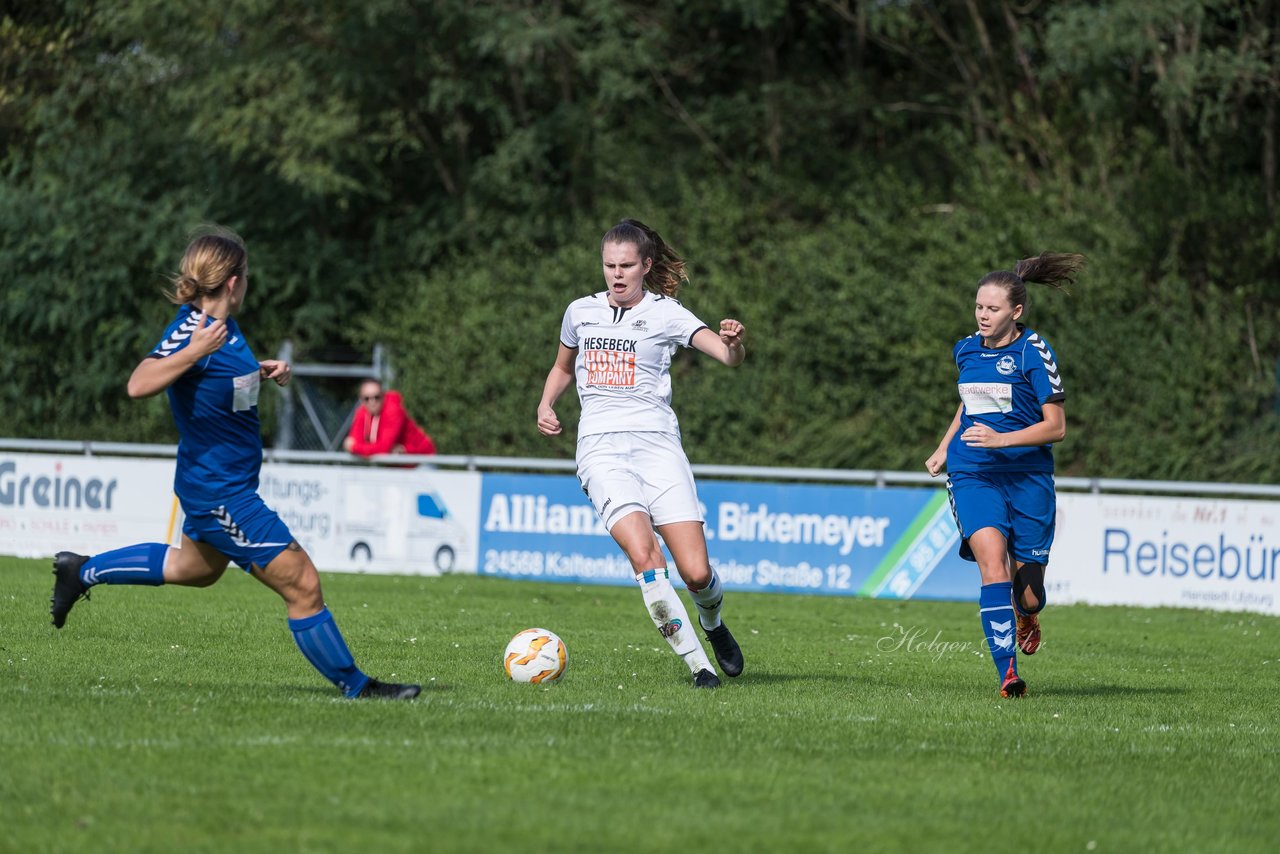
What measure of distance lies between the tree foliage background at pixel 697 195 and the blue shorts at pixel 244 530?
15.8m

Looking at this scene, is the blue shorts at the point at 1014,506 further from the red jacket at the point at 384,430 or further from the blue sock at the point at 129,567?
the red jacket at the point at 384,430

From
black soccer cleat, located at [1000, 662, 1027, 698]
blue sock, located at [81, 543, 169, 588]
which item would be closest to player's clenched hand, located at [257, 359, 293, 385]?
blue sock, located at [81, 543, 169, 588]

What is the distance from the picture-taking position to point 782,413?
2403 cm

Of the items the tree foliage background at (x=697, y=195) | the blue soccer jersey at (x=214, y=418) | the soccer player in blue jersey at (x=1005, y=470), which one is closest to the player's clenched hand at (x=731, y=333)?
the soccer player in blue jersey at (x=1005, y=470)

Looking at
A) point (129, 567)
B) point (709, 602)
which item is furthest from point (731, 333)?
point (129, 567)

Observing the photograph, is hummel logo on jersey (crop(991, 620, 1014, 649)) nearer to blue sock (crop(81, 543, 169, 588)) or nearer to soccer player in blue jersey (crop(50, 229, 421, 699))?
soccer player in blue jersey (crop(50, 229, 421, 699))

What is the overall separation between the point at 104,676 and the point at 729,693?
2.97 metres

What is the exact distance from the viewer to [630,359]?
27.4 feet

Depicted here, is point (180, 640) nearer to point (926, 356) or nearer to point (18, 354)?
point (926, 356)

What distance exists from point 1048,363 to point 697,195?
17.8 m

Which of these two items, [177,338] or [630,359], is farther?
[630,359]

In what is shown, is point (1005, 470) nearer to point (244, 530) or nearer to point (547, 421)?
point (547, 421)

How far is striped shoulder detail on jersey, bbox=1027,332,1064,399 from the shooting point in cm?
833

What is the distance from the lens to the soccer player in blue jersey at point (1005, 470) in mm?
8391
